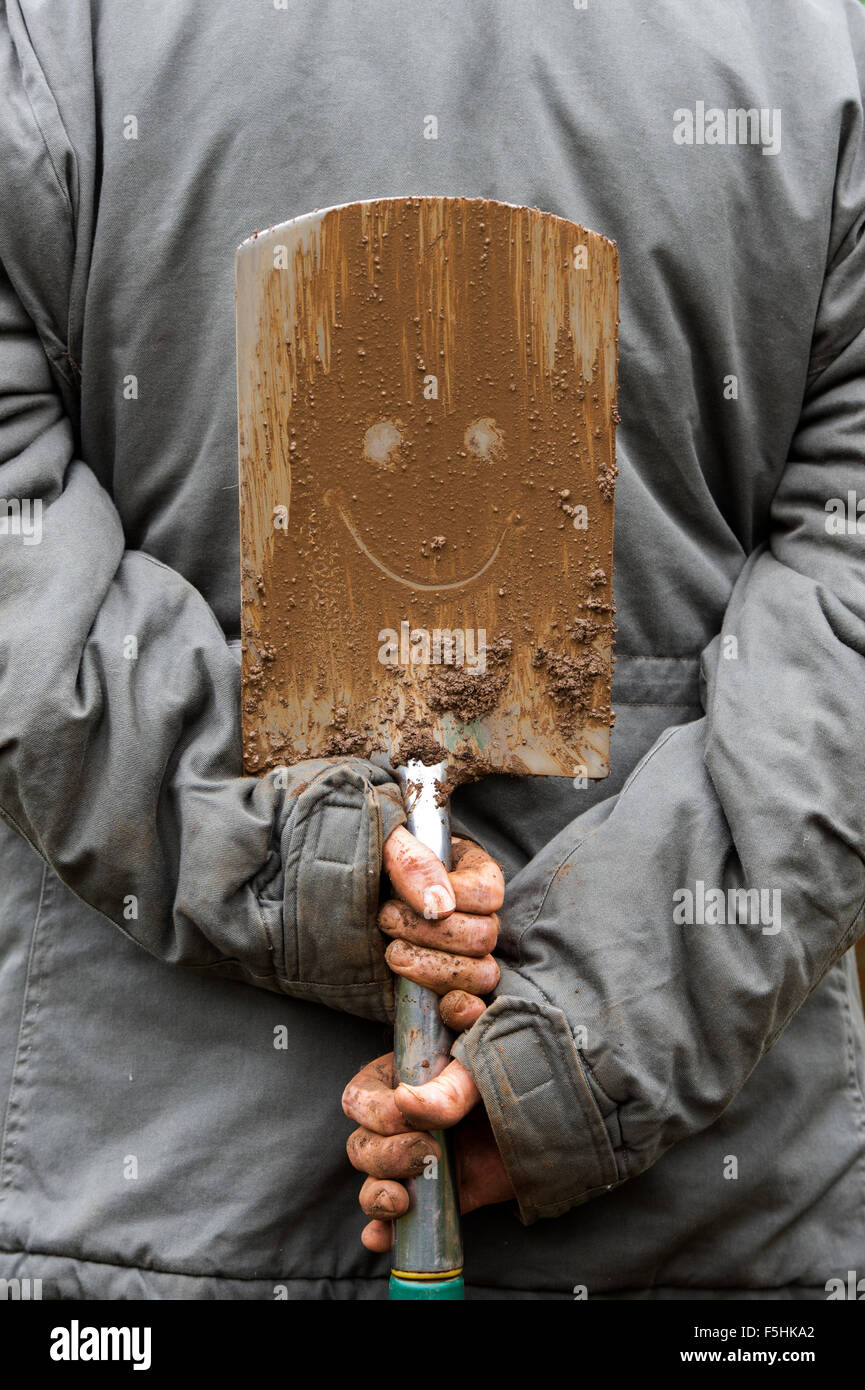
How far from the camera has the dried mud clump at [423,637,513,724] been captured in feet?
4.57

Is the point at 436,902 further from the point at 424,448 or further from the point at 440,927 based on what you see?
the point at 424,448

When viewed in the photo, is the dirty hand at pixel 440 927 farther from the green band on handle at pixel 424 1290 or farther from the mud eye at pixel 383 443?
the mud eye at pixel 383 443

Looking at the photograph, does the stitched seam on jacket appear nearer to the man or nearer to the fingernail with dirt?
the man

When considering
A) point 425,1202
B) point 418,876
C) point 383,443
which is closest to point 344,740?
point 418,876

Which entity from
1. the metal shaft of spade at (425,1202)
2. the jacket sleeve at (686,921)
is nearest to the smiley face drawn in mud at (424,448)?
the jacket sleeve at (686,921)

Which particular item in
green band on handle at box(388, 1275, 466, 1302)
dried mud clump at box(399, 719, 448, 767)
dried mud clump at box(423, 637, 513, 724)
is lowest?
green band on handle at box(388, 1275, 466, 1302)

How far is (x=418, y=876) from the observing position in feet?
4.16

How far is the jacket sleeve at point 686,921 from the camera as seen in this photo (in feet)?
4.17

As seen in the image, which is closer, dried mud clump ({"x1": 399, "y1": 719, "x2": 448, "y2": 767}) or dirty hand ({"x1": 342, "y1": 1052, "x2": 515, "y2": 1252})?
dirty hand ({"x1": 342, "y1": 1052, "x2": 515, "y2": 1252})

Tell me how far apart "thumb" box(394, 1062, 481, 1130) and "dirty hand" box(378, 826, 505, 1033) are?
5 cm

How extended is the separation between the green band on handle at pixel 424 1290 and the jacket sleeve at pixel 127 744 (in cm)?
25

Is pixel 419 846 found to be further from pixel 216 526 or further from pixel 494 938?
pixel 216 526

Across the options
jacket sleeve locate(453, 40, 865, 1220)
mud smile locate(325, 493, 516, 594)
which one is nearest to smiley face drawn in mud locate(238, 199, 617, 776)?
mud smile locate(325, 493, 516, 594)
